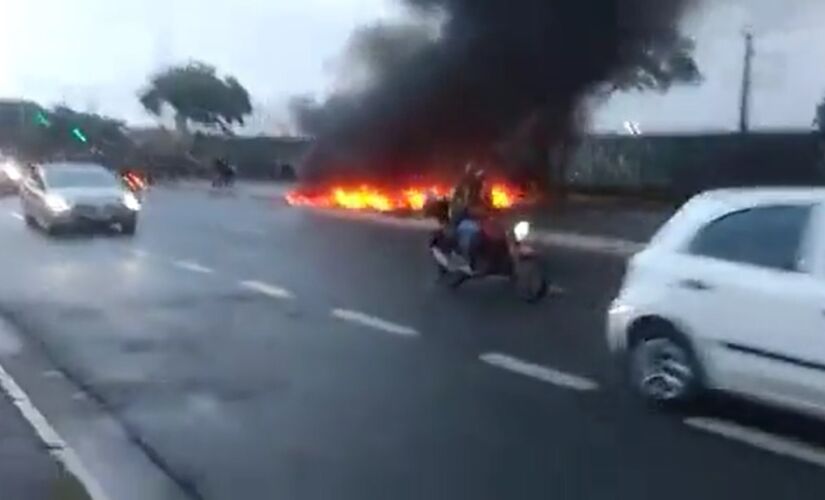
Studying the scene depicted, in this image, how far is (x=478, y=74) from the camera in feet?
130

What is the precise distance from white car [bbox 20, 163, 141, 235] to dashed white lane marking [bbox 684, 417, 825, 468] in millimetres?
20259

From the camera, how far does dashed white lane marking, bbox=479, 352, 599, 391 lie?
11102 mm

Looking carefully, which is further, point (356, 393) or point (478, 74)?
point (478, 74)

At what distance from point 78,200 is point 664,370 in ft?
66.1

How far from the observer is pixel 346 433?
368 inches

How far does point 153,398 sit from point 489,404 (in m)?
2.14

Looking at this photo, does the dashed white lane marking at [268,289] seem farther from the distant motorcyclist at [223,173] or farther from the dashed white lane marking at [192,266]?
the distant motorcyclist at [223,173]

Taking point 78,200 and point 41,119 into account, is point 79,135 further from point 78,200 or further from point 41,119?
point 78,200

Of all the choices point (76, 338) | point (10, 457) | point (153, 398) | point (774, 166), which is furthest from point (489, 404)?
point (774, 166)

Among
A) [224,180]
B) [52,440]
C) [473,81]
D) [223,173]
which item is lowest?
[224,180]

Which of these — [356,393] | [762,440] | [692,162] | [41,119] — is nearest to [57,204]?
[356,393]

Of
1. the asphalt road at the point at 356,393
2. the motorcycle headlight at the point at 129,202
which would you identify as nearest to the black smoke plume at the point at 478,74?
the motorcycle headlight at the point at 129,202

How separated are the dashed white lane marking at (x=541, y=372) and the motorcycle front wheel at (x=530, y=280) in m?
4.51

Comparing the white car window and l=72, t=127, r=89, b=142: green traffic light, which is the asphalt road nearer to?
the white car window
